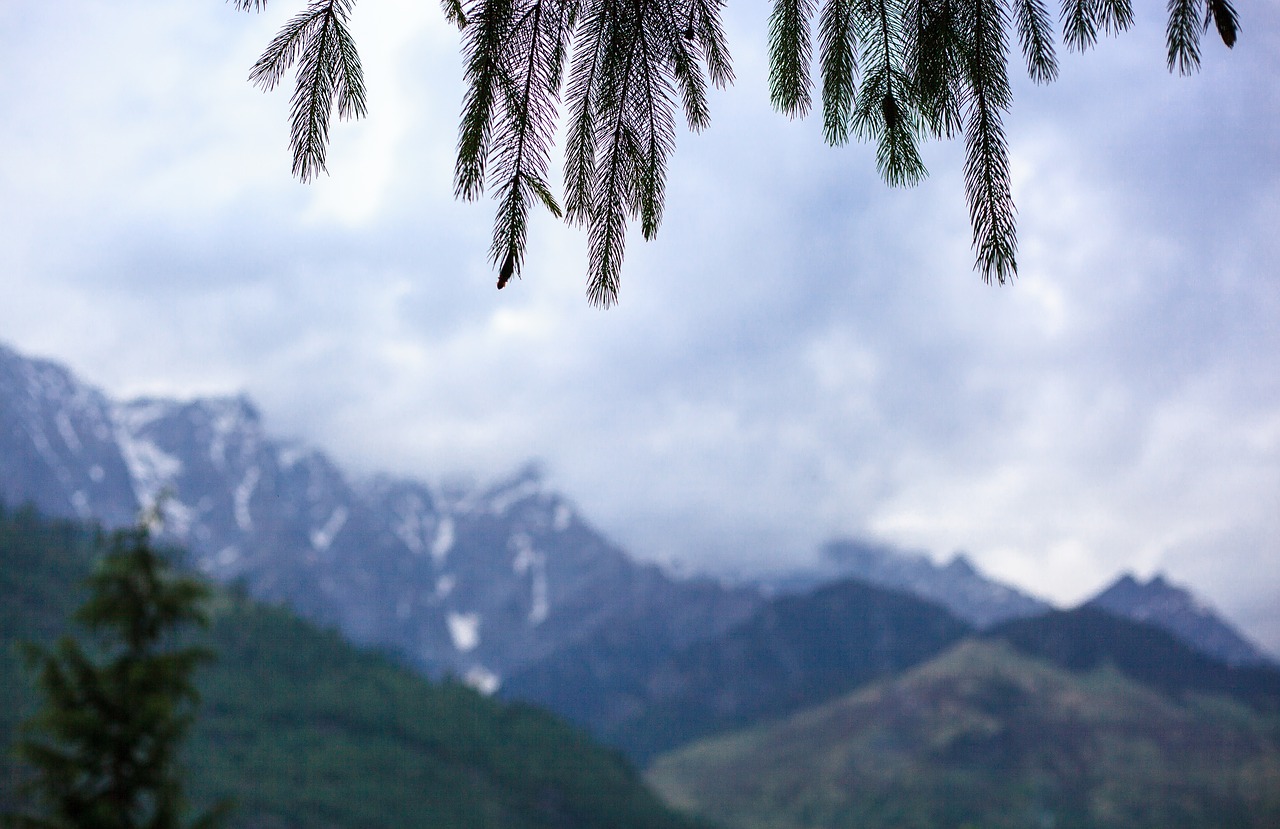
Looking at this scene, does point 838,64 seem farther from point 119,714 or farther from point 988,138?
point 119,714

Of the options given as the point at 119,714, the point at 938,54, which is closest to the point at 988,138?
the point at 938,54

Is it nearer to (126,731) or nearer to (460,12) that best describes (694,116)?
(460,12)

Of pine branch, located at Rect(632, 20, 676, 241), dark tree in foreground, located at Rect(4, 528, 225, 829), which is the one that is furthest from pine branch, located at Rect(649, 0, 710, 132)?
dark tree in foreground, located at Rect(4, 528, 225, 829)

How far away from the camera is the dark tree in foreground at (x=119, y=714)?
18.4 metres

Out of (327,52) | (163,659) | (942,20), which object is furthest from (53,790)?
(942,20)

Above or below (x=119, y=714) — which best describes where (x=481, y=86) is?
above

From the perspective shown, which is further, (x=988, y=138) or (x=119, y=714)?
(x=119, y=714)

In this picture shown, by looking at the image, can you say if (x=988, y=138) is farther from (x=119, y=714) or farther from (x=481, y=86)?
(x=119, y=714)

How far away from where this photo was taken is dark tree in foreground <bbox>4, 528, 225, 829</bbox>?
18438 millimetres

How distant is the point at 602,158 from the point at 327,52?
4.04 ft

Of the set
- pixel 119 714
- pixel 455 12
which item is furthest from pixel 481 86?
pixel 119 714

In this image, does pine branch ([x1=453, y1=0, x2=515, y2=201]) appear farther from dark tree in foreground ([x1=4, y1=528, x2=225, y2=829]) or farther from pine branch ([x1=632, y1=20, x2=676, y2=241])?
dark tree in foreground ([x1=4, y1=528, x2=225, y2=829])

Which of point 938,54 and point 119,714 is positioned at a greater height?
point 938,54

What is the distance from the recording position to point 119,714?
19438mm
